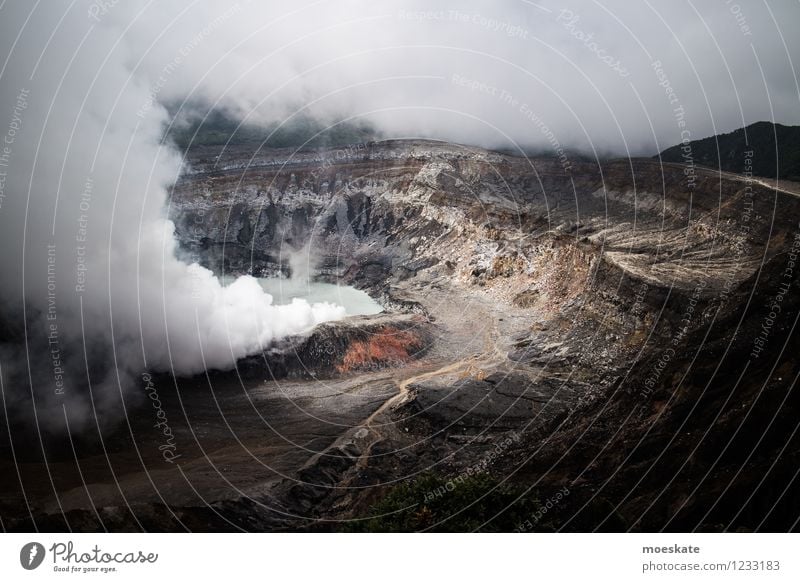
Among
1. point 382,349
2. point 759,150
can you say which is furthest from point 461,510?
point 759,150

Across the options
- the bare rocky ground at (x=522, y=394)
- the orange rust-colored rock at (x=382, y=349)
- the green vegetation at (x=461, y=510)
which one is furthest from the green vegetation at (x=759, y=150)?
the green vegetation at (x=461, y=510)

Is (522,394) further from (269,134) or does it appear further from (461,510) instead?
(269,134)

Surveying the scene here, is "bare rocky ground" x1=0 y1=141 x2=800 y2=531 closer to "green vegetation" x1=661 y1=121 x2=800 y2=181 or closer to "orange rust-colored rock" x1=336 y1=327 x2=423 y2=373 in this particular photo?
"orange rust-colored rock" x1=336 y1=327 x2=423 y2=373

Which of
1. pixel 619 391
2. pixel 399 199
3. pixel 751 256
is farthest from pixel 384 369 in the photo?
pixel 399 199

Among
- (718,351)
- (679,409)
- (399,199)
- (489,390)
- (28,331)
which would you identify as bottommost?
(489,390)

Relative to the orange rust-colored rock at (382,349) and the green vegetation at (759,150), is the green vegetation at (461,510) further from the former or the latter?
the green vegetation at (759,150)

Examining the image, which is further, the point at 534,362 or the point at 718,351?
the point at 534,362

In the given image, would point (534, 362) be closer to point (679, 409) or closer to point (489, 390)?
point (489, 390)
